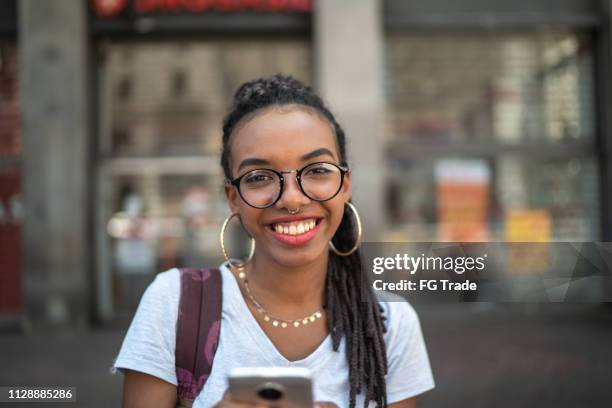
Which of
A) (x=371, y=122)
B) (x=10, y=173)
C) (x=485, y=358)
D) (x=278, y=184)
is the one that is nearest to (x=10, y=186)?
(x=10, y=173)

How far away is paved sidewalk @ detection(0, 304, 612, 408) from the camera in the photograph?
558 cm

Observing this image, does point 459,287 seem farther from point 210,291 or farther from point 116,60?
point 116,60

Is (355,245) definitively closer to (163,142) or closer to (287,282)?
(287,282)

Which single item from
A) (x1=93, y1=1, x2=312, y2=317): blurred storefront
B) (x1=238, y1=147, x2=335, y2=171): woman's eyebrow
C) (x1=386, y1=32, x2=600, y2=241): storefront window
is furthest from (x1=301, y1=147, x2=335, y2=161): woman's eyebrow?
(x1=386, y1=32, x2=600, y2=241): storefront window

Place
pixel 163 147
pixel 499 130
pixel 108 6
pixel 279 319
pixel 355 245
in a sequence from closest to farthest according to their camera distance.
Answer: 1. pixel 279 319
2. pixel 355 245
3. pixel 108 6
4. pixel 163 147
5. pixel 499 130

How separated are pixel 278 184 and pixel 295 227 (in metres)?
0.13

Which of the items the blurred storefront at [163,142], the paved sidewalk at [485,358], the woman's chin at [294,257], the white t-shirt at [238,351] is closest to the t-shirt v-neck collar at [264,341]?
the white t-shirt at [238,351]

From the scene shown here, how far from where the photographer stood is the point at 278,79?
84.5 inches

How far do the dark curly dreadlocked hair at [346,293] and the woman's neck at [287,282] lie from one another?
7 centimetres

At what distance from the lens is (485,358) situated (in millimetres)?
6762

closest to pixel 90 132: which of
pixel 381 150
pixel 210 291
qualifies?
pixel 381 150

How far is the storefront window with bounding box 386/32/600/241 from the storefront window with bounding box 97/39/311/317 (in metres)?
1.71

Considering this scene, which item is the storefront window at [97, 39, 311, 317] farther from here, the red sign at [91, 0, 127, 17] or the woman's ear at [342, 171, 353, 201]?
the woman's ear at [342, 171, 353, 201]

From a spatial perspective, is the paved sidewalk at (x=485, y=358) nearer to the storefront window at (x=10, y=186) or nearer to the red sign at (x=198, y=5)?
the storefront window at (x=10, y=186)
